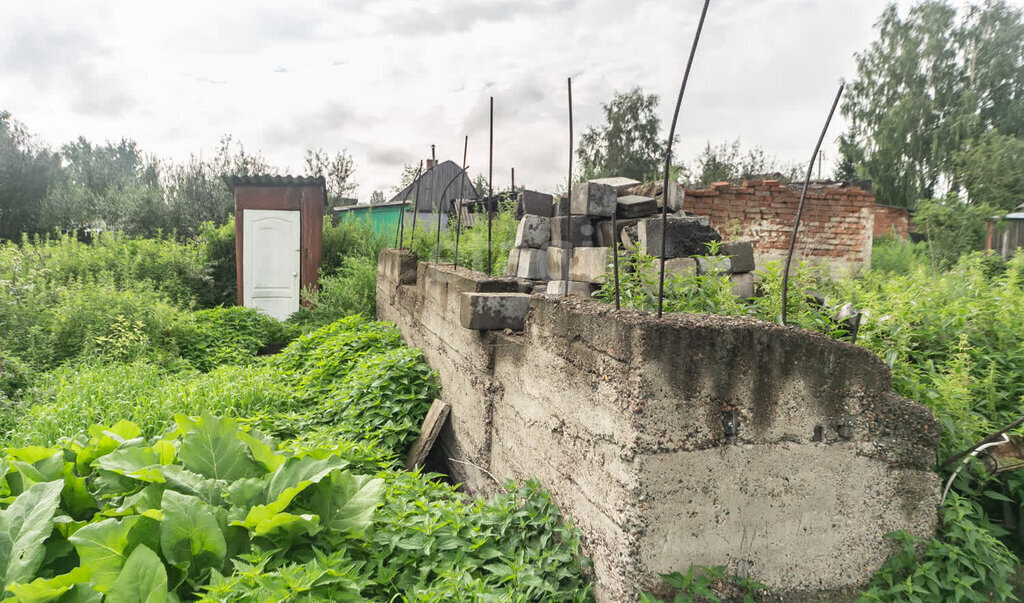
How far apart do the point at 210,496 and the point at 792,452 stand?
6.98ft

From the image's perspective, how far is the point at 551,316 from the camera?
2502 millimetres

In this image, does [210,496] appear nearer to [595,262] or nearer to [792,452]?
[792,452]

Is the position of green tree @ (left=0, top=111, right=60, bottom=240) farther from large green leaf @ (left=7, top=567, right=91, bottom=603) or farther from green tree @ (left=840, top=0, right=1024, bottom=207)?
green tree @ (left=840, top=0, right=1024, bottom=207)

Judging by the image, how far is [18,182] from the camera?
63.4ft

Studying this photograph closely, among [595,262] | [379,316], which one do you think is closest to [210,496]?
[595,262]

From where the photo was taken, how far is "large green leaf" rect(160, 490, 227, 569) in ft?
6.05

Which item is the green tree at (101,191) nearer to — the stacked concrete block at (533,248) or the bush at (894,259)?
the stacked concrete block at (533,248)

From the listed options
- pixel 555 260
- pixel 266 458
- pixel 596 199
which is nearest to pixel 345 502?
pixel 266 458

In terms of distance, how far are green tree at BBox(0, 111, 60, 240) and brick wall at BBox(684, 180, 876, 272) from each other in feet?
74.0

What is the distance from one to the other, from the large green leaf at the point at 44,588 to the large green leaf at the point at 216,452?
1.86 feet

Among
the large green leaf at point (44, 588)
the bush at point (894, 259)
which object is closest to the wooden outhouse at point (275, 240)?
the large green leaf at point (44, 588)

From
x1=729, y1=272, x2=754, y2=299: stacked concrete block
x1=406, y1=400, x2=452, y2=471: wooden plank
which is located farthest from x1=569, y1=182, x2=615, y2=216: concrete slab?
x1=406, y1=400, x2=452, y2=471: wooden plank

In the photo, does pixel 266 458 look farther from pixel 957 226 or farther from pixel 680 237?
pixel 957 226

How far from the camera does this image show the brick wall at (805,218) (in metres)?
8.24
